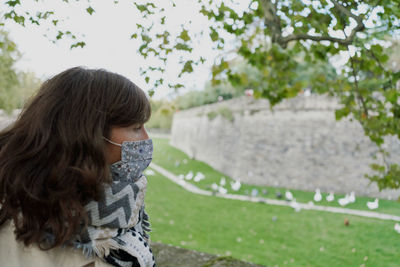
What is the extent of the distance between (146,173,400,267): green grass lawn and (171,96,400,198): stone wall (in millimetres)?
3135

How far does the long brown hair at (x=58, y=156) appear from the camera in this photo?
1072mm

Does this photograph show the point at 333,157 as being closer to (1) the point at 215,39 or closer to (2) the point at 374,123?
(2) the point at 374,123

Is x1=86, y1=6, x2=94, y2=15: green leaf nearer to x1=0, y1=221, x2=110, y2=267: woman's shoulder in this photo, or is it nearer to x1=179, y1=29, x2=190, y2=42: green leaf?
x1=179, y1=29, x2=190, y2=42: green leaf

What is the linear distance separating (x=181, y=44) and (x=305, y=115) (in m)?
11.6

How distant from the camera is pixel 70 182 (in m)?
1.08

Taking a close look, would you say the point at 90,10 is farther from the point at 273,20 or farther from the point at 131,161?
the point at 131,161

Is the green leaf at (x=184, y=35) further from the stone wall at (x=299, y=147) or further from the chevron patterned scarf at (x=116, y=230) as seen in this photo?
the stone wall at (x=299, y=147)

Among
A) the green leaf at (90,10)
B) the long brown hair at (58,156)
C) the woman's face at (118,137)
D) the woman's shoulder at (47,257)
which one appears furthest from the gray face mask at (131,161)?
the green leaf at (90,10)

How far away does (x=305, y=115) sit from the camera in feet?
43.9

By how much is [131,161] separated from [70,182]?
27 cm

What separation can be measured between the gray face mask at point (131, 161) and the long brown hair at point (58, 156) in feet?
0.40

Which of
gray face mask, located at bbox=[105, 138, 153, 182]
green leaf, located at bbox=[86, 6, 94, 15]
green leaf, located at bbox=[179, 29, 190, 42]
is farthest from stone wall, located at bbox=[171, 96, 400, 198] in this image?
gray face mask, located at bbox=[105, 138, 153, 182]

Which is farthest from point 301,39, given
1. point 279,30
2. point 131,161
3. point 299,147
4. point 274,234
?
point 299,147

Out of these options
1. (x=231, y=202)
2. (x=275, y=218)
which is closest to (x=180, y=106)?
(x=231, y=202)
